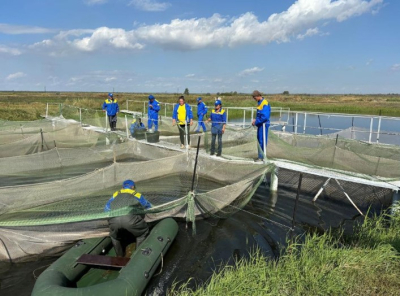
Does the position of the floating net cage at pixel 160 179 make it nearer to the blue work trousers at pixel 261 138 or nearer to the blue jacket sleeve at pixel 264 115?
the blue work trousers at pixel 261 138

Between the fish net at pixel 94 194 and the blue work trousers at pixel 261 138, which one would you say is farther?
the blue work trousers at pixel 261 138

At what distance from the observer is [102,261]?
4316 mm

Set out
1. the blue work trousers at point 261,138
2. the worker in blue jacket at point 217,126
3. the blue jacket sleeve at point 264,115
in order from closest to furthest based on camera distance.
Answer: the blue jacket sleeve at point 264,115
the blue work trousers at point 261,138
the worker in blue jacket at point 217,126

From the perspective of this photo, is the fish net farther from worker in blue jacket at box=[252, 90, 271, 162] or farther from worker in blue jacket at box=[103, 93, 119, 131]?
worker in blue jacket at box=[103, 93, 119, 131]

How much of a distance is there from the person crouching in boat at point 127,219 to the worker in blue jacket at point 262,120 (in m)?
3.91

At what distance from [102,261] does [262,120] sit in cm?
497

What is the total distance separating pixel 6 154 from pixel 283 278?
1019cm

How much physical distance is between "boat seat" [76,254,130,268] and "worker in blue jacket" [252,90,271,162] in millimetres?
4649

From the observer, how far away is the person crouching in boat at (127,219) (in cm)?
466

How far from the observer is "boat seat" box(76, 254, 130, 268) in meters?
4.24

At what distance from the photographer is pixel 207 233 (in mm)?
6160

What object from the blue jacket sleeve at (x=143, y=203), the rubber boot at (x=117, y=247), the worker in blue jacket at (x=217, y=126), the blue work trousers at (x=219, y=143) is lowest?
the rubber boot at (x=117, y=247)

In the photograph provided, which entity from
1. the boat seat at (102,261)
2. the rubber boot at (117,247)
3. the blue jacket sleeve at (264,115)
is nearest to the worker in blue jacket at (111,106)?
the blue jacket sleeve at (264,115)

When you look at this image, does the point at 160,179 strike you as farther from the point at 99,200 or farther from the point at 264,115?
the point at 264,115
